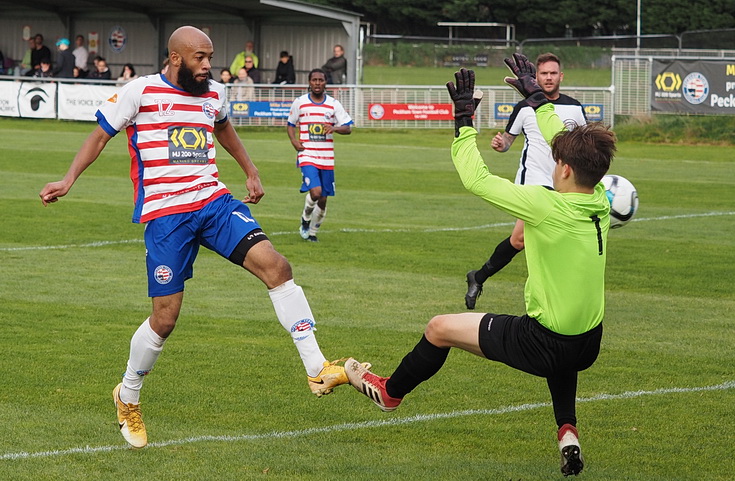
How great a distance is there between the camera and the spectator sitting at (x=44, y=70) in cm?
3697

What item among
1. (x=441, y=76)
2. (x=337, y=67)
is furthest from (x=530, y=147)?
(x=441, y=76)

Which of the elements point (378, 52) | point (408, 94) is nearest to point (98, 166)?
point (408, 94)

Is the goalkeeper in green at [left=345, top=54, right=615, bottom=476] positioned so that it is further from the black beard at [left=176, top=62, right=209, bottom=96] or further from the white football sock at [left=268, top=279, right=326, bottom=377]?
the black beard at [left=176, top=62, right=209, bottom=96]

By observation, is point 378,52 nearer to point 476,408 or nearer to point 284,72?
point 284,72

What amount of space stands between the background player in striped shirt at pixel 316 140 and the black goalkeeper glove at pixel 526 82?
27.2 feet

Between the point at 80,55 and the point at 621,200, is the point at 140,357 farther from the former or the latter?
the point at 80,55

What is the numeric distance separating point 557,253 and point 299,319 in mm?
1550

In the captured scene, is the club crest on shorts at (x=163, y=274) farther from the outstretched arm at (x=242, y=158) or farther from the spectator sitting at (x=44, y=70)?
the spectator sitting at (x=44, y=70)

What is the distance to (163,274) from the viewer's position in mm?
6262

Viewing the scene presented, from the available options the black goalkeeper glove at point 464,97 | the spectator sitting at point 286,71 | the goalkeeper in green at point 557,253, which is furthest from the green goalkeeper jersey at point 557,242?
the spectator sitting at point 286,71

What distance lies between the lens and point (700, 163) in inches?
957

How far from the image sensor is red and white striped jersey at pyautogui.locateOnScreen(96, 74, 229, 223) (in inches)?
250

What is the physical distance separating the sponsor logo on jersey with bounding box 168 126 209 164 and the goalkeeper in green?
5.21 feet

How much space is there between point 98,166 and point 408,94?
11034mm
